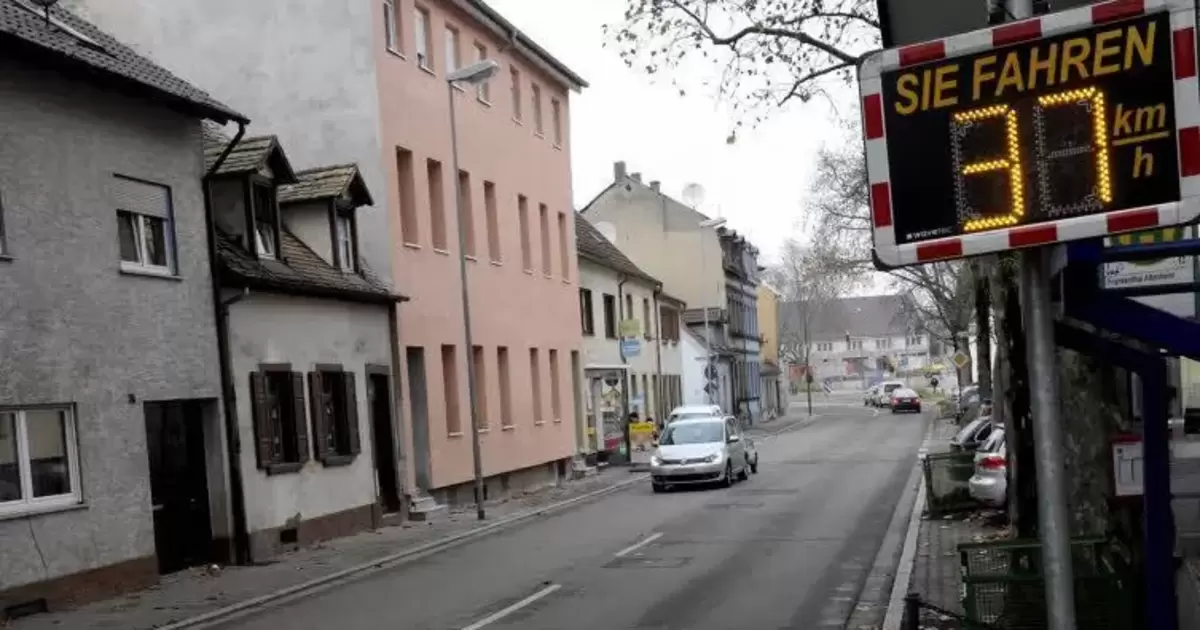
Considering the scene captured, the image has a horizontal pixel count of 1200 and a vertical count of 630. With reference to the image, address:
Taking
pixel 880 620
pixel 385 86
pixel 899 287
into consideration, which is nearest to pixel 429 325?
pixel 385 86

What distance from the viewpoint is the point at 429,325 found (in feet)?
82.3

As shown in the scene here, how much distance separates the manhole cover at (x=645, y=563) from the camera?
15.5m

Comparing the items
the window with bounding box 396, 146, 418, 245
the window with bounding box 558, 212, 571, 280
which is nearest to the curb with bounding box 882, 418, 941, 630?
the window with bounding box 396, 146, 418, 245

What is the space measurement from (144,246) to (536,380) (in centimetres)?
1693

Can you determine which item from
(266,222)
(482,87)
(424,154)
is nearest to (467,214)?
(424,154)

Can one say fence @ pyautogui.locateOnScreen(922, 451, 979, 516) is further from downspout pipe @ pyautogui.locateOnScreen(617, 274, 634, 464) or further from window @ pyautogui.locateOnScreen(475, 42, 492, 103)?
downspout pipe @ pyautogui.locateOnScreen(617, 274, 634, 464)

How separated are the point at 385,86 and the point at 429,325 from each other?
16.4 ft

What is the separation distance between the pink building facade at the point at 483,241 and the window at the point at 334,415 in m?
2.64

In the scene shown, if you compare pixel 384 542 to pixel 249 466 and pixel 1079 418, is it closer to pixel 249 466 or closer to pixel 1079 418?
pixel 249 466

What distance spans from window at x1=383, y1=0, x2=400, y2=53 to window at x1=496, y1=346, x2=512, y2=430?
8.29 meters

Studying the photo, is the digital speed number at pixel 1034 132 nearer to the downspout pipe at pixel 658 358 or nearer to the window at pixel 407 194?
the window at pixel 407 194

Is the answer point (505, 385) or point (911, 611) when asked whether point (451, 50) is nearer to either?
point (505, 385)

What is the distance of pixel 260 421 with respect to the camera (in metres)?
17.9

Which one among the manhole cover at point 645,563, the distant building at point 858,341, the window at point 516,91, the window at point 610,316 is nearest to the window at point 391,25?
the window at point 516,91
